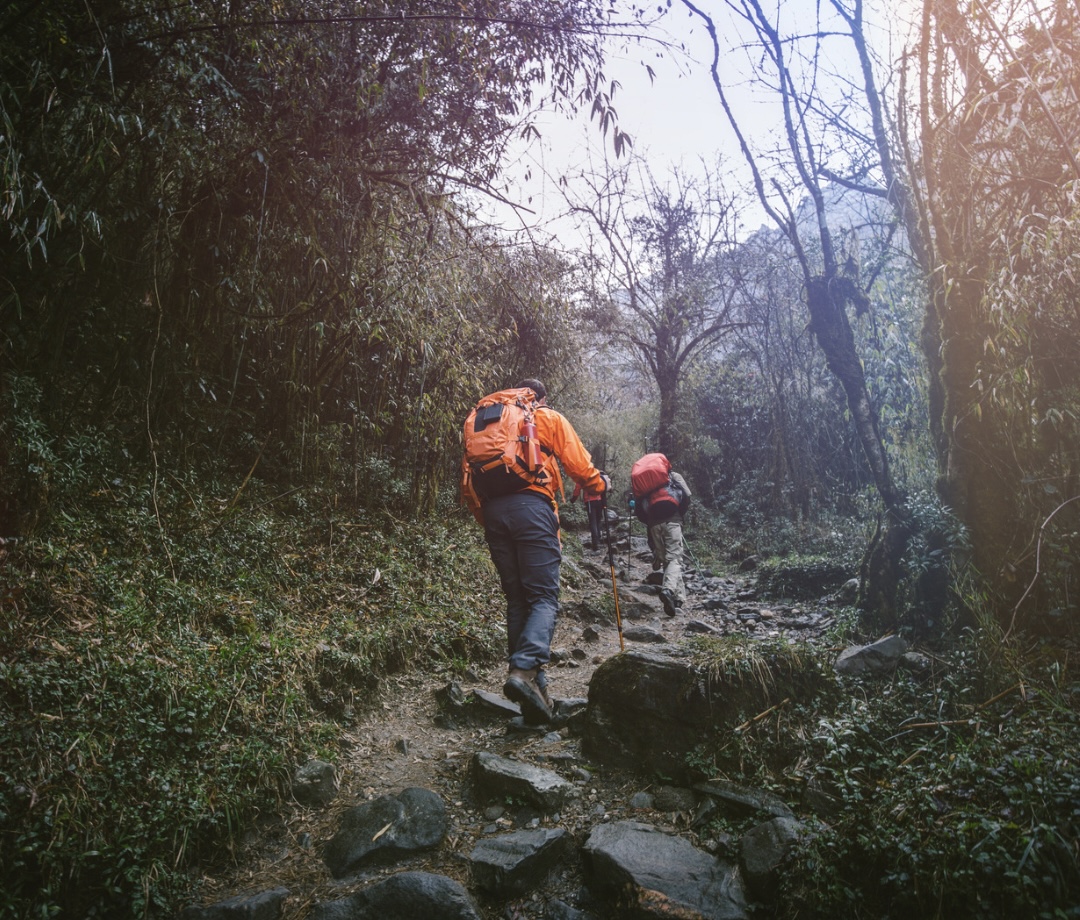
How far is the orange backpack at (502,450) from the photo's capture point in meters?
4.45

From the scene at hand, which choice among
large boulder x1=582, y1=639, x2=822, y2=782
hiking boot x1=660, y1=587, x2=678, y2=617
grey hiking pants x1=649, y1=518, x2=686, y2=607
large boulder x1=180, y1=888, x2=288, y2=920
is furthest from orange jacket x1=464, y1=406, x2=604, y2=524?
grey hiking pants x1=649, y1=518, x2=686, y2=607

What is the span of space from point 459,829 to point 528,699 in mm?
1017

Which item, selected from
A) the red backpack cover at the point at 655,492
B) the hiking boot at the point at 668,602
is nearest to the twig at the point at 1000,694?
the hiking boot at the point at 668,602

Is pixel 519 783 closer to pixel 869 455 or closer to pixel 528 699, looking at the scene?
pixel 528 699

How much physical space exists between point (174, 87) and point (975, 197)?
509 cm

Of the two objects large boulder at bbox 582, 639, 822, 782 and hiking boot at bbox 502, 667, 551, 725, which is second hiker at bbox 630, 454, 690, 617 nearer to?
hiking boot at bbox 502, 667, 551, 725

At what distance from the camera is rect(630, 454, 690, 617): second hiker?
8414 mm

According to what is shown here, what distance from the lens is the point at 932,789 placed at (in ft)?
7.83

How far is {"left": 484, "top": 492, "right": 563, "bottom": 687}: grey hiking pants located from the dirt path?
0.58 metres

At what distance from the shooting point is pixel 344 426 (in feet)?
23.0

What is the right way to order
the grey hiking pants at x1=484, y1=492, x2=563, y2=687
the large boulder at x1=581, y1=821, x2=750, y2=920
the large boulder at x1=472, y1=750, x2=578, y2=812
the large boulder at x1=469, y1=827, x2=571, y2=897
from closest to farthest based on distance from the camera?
the large boulder at x1=581, y1=821, x2=750, y2=920 < the large boulder at x1=469, y1=827, x2=571, y2=897 < the large boulder at x1=472, y1=750, x2=578, y2=812 < the grey hiking pants at x1=484, y1=492, x2=563, y2=687

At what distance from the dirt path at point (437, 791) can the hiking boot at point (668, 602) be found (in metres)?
2.53

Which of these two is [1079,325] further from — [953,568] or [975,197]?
[953,568]

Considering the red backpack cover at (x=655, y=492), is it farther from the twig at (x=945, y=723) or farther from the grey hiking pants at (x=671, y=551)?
the twig at (x=945, y=723)
